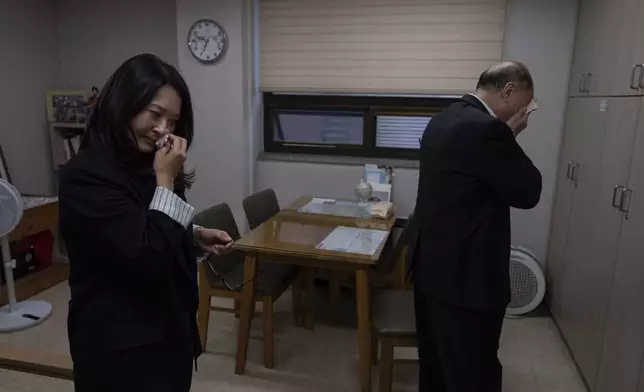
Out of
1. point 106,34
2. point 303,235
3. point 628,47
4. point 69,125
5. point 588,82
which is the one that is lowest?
point 303,235

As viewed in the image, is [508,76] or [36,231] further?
[36,231]

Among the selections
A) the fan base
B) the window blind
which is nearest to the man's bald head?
the window blind

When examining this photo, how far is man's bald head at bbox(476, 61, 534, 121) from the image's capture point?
1667 millimetres

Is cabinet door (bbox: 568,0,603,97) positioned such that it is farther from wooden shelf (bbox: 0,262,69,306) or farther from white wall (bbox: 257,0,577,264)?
wooden shelf (bbox: 0,262,69,306)

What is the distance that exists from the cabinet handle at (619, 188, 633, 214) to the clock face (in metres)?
2.70

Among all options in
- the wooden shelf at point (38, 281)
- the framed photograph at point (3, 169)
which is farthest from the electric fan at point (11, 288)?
the framed photograph at point (3, 169)

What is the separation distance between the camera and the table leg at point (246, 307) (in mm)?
2367

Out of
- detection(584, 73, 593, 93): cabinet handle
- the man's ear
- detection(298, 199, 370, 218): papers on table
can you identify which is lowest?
Result: detection(298, 199, 370, 218): papers on table

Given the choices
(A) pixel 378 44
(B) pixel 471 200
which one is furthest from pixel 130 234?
(A) pixel 378 44

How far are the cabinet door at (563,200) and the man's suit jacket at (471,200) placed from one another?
1436 millimetres

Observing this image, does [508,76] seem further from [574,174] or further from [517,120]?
[574,174]

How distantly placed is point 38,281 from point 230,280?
1.79 metres

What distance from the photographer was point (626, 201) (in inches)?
80.1

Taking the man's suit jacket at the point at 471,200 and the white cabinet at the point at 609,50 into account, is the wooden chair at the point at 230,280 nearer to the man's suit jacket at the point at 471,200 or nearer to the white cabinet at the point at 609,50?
the man's suit jacket at the point at 471,200
